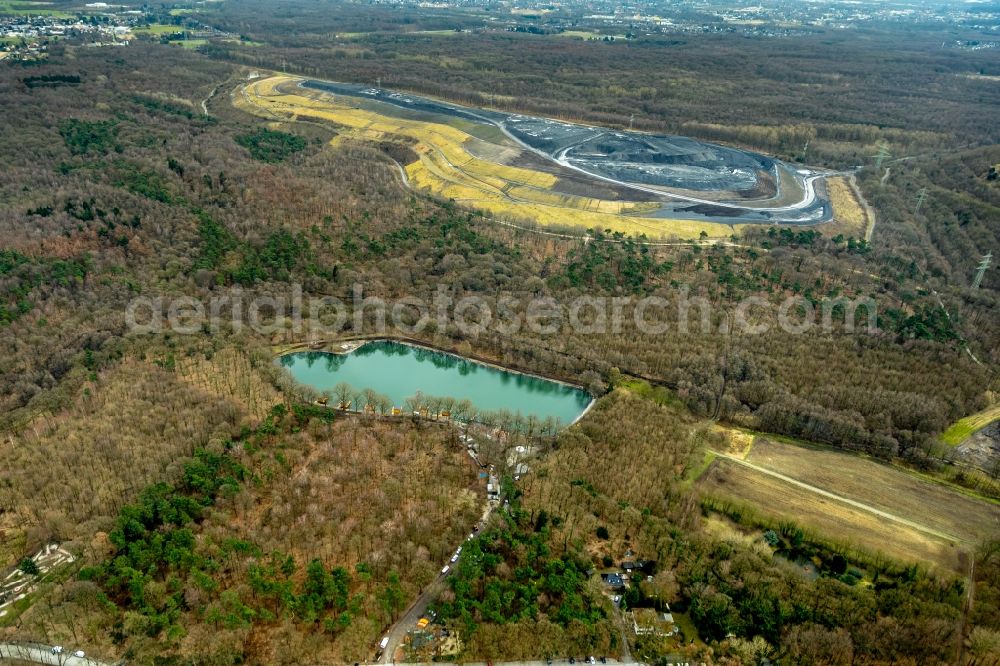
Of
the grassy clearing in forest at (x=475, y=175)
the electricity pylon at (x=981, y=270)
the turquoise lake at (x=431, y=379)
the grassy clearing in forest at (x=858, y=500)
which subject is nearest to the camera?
the grassy clearing in forest at (x=858, y=500)

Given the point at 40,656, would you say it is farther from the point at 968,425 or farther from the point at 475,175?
the point at 475,175

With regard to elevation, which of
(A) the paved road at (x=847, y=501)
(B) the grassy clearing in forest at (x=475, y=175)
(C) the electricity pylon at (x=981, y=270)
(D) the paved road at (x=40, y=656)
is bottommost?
(D) the paved road at (x=40, y=656)

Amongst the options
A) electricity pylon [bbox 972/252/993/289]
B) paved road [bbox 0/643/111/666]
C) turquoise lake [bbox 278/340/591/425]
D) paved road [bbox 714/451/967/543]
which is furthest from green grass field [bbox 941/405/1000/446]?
paved road [bbox 0/643/111/666]

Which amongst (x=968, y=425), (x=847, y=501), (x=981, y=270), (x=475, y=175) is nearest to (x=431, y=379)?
(x=847, y=501)

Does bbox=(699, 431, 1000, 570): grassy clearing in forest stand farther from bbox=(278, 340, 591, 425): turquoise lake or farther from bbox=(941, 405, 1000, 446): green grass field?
bbox=(278, 340, 591, 425): turquoise lake

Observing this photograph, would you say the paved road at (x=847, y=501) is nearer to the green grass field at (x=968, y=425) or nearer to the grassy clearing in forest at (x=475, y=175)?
the green grass field at (x=968, y=425)

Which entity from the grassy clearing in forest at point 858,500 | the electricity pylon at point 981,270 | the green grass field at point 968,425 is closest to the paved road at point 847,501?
the grassy clearing in forest at point 858,500
